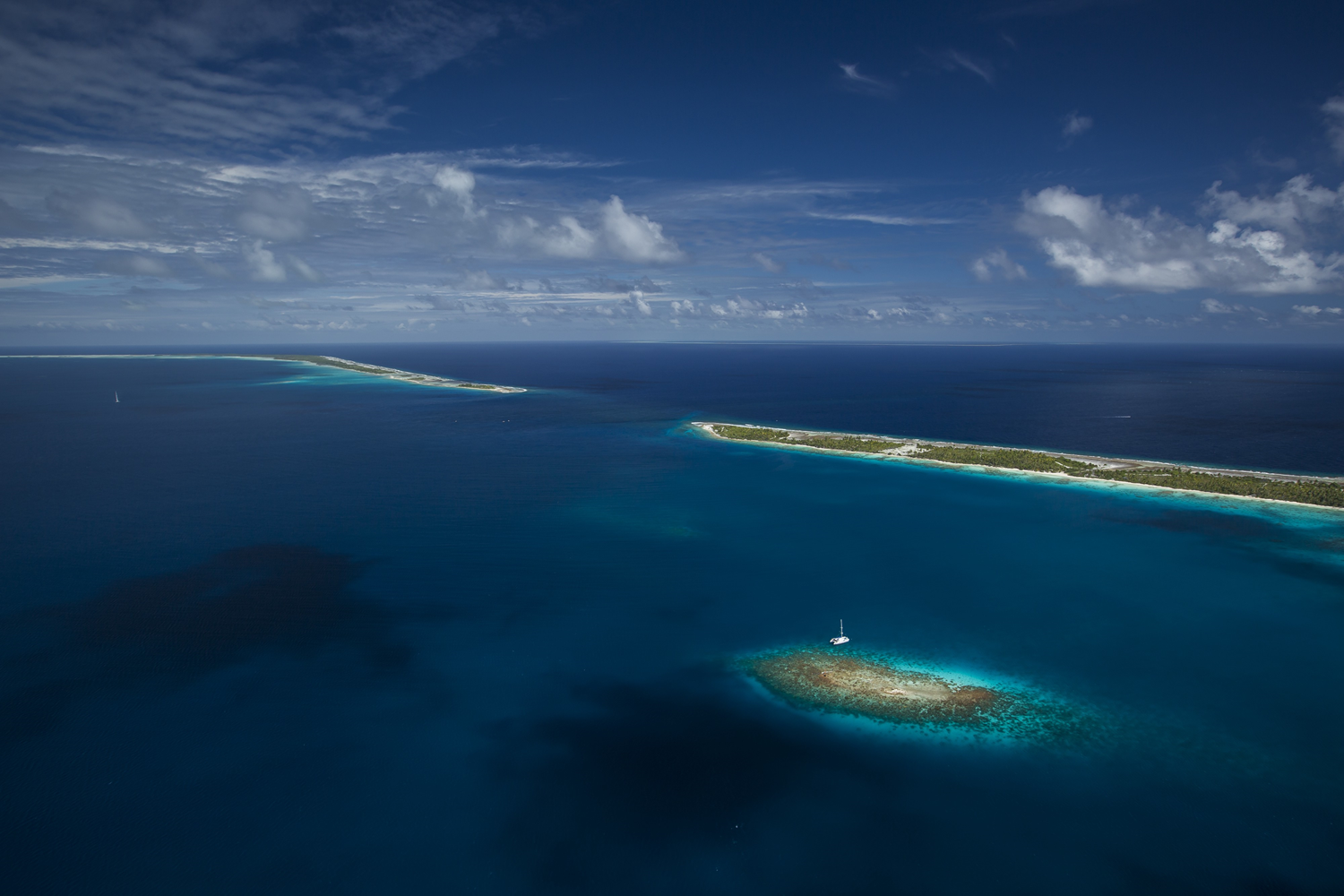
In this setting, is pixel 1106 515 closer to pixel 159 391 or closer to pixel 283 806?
pixel 283 806

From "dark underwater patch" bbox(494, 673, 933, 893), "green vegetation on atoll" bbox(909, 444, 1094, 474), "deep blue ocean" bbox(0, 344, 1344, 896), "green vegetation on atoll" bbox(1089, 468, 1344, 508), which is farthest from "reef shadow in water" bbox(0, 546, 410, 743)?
"green vegetation on atoll" bbox(1089, 468, 1344, 508)

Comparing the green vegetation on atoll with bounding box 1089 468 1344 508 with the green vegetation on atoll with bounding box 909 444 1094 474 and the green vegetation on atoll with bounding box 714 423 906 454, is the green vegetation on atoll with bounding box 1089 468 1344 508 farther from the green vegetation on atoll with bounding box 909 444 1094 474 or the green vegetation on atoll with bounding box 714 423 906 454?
the green vegetation on atoll with bounding box 714 423 906 454

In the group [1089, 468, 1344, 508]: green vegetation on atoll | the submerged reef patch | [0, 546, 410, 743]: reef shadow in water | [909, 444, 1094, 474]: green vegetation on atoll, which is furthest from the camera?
[909, 444, 1094, 474]: green vegetation on atoll

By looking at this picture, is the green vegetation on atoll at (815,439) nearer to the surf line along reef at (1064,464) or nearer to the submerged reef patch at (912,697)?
the surf line along reef at (1064,464)

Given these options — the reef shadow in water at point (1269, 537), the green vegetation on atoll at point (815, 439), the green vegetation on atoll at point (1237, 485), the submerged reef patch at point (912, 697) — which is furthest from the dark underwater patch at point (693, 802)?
the green vegetation on atoll at point (815, 439)

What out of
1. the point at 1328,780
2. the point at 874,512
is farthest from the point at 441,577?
the point at 1328,780

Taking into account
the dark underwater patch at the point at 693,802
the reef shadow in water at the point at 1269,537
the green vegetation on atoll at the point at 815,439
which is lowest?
the dark underwater patch at the point at 693,802

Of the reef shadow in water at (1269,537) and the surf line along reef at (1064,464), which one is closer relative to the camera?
the reef shadow in water at (1269,537)
